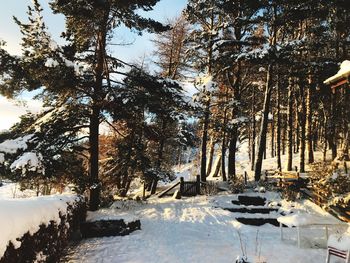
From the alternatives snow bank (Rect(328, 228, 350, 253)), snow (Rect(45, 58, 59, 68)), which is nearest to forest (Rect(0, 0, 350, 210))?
snow (Rect(45, 58, 59, 68))

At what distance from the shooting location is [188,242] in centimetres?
1062

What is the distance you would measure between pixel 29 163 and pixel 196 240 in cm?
604

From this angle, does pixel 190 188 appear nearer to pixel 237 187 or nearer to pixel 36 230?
pixel 237 187

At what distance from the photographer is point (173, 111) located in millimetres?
14547

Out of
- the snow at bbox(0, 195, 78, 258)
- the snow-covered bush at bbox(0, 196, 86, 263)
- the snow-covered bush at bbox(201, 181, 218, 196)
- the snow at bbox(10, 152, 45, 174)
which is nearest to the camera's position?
the snow at bbox(0, 195, 78, 258)

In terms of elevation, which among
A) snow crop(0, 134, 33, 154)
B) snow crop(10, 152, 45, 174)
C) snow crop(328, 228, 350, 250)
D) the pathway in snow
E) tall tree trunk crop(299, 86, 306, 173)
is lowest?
the pathway in snow

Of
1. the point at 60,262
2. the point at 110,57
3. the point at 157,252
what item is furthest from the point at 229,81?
the point at 60,262

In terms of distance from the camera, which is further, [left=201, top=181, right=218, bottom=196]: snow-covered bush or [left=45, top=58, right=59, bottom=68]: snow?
[left=201, top=181, right=218, bottom=196]: snow-covered bush

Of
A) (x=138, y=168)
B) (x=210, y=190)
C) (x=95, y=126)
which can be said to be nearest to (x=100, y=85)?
(x=95, y=126)

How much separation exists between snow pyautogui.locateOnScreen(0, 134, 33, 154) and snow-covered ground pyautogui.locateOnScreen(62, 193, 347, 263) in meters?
3.70

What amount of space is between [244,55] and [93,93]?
308 inches

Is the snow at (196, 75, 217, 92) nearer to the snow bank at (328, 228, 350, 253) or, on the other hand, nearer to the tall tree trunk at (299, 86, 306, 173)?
the tall tree trunk at (299, 86, 306, 173)

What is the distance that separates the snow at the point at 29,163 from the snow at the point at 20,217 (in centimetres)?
357

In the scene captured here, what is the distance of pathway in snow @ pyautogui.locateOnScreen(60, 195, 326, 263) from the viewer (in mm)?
9016
